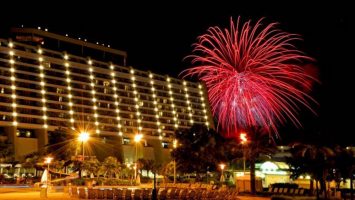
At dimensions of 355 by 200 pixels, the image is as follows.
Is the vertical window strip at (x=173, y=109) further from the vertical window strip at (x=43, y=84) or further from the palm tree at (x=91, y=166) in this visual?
the palm tree at (x=91, y=166)

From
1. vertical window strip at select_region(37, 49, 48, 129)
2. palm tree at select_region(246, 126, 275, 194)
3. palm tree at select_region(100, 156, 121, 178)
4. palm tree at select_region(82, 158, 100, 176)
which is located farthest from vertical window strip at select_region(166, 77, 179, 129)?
palm tree at select_region(246, 126, 275, 194)

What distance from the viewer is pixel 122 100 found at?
12750cm

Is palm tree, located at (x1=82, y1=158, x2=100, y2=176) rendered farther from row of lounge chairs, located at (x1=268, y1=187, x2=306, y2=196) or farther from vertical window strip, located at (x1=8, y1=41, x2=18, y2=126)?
row of lounge chairs, located at (x1=268, y1=187, x2=306, y2=196)

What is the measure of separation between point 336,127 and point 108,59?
7205 cm

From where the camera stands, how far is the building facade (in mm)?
103062

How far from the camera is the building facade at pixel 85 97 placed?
103m

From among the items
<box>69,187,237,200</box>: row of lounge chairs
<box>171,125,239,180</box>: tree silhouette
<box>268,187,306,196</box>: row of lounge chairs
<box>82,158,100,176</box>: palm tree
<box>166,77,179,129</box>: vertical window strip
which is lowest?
<box>268,187,306,196</box>: row of lounge chairs

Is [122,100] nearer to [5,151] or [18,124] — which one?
[18,124]

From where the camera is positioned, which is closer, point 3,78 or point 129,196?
point 129,196

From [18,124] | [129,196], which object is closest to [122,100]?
[18,124]

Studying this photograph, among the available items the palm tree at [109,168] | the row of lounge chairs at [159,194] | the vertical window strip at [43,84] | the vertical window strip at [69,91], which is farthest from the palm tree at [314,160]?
the vertical window strip at [69,91]

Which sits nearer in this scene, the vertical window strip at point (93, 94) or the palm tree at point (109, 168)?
the palm tree at point (109, 168)

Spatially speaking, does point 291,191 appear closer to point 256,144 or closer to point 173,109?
point 256,144

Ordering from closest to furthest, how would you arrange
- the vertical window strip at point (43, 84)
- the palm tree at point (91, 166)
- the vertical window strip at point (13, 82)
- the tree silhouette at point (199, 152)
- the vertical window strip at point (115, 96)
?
the tree silhouette at point (199, 152) < the palm tree at point (91, 166) < the vertical window strip at point (13, 82) < the vertical window strip at point (43, 84) < the vertical window strip at point (115, 96)
